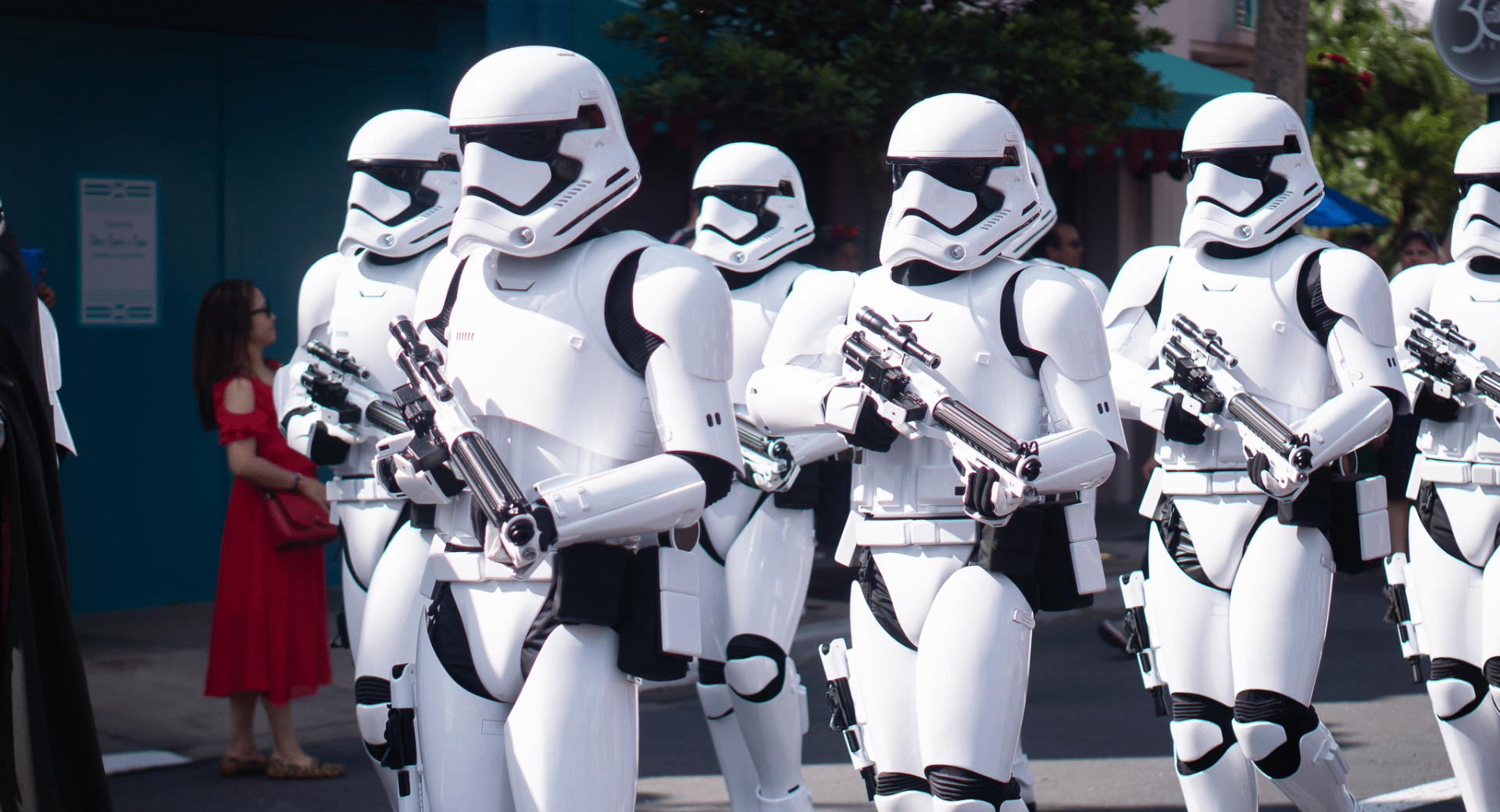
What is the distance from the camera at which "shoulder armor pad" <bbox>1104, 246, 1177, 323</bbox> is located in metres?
5.34

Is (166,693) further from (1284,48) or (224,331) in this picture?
(1284,48)

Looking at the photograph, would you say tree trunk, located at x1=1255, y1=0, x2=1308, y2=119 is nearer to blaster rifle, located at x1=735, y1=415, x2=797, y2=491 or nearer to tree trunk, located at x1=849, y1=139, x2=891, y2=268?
tree trunk, located at x1=849, y1=139, x2=891, y2=268

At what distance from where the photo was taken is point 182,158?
9602 millimetres

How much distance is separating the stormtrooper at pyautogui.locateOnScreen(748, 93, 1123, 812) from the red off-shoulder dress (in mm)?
2451

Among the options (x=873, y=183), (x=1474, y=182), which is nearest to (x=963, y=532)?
(x=1474, y=182)

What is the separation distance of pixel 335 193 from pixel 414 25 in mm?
1135

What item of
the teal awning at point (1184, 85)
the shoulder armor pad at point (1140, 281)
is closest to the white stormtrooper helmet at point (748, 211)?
the shoulder armor pad at point (1140, 281)

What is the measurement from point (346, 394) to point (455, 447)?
2.07 m

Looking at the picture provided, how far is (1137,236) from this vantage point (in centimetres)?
1570

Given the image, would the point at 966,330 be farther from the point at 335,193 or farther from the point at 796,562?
the point at 335,193

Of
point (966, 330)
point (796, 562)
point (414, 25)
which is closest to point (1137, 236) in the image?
point (414, 25)

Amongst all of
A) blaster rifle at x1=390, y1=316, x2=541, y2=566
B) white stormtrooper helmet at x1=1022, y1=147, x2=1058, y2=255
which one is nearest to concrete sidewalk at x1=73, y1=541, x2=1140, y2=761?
white stormtrooper helmet at x1=1022, y1=147, x2=1058, y2=255

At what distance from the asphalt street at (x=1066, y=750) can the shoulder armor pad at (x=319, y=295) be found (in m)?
1.66

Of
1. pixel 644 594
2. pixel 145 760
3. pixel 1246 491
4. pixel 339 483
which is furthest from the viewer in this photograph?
pixel 145 760
